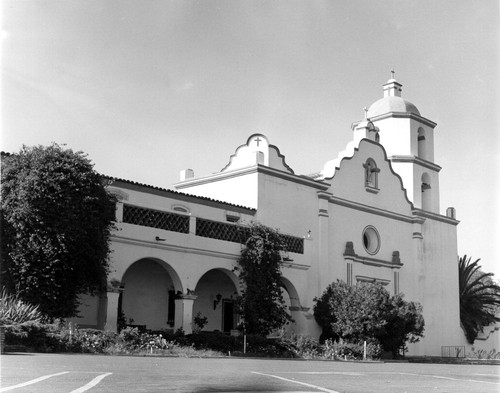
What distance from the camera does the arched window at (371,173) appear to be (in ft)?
124

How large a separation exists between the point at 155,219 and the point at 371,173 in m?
15.7

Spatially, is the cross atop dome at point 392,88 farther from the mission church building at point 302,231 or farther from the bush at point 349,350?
the bush at point 349,350

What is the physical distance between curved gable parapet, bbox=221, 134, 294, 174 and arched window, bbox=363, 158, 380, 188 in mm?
5898

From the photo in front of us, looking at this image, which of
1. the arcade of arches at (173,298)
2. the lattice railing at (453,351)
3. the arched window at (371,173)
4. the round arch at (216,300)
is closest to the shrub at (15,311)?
the arcade of arches at (173,298)

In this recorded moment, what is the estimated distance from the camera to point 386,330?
99.7 feet

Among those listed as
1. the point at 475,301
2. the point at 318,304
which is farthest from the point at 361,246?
the point at 475,301

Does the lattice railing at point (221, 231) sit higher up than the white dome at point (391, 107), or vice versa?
the white dome at point (391, 107)

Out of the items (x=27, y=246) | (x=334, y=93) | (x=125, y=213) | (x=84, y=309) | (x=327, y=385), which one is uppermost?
(x=334, y=93)

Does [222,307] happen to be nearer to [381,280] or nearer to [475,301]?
[381,280]

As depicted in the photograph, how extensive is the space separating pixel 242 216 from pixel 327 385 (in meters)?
18.7

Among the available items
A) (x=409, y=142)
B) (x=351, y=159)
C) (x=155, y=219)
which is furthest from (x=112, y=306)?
(x=409, y=142)

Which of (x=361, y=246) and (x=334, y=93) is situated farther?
(x=361, y=246)

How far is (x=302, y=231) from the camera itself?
3303 cm

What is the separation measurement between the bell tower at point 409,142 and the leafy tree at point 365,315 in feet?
38.7
